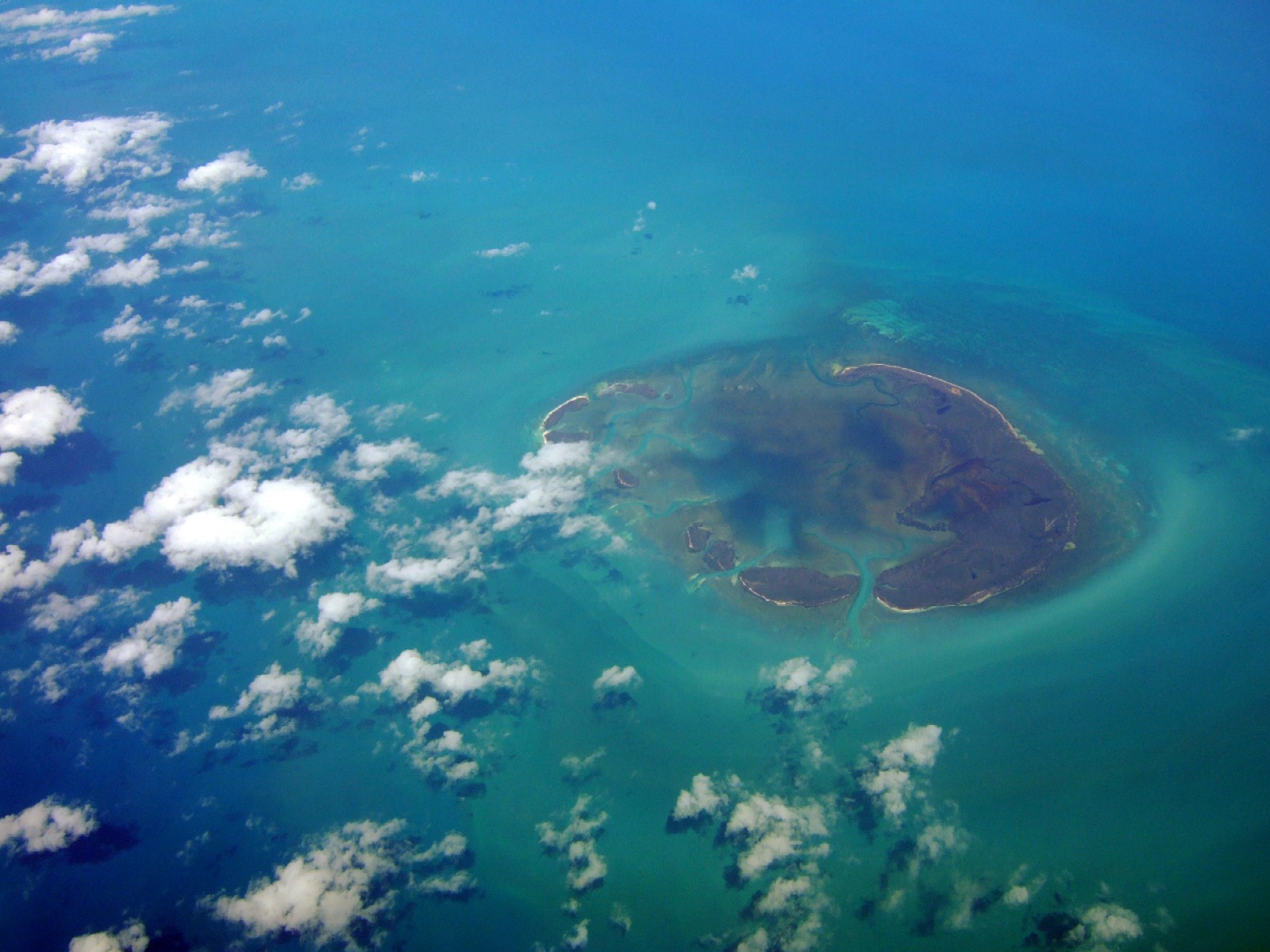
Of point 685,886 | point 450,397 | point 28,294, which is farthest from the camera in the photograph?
point 28,294

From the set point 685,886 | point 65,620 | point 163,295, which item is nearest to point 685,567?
Result: point 685,886

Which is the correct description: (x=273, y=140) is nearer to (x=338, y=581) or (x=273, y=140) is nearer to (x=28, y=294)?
(x=28, y=294)

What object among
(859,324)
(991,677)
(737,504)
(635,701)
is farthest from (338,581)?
(859,324)

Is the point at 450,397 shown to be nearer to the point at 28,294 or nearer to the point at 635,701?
the point at 635,701

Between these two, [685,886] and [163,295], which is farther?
[163,295]

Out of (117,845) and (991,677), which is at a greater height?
(991,677)

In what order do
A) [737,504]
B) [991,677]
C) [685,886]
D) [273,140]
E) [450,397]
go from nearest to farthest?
[685,886]
[991,677]
[737,504]
[450,397]
[273,140]

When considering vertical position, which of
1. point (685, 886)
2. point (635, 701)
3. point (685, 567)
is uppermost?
point (685, 567)
